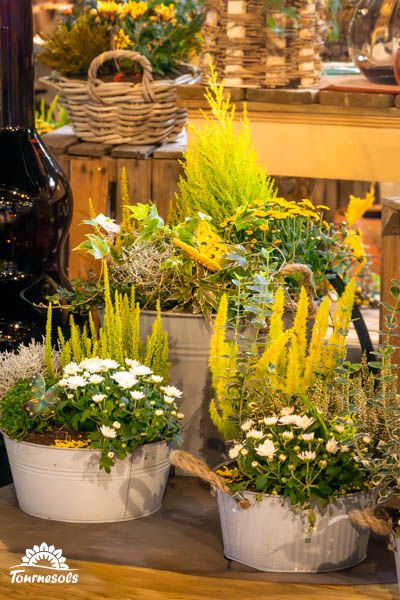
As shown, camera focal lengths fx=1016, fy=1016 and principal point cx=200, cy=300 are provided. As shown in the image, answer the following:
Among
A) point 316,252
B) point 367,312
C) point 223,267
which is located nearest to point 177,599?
point 223,267

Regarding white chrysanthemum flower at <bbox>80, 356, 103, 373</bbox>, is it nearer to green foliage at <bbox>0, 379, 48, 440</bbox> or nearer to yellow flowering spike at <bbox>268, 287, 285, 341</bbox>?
green foliage at <bbox>0, 379, 48, 440</bbox>

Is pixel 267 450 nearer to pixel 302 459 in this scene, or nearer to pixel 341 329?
pixel 302 459

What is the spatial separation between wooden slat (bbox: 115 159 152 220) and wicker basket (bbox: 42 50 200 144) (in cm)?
9

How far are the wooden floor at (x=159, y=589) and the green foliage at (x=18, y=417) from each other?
26 centimetres

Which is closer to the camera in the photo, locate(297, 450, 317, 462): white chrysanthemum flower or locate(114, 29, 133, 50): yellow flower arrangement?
locate(297, 450, 317, 462): white chrysanthemum flower

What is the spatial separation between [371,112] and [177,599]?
1.78m

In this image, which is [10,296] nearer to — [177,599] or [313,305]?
[313,305]

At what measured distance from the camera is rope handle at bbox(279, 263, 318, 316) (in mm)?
2066

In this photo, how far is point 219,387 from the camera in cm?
194

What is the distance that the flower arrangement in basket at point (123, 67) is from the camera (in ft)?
10.9

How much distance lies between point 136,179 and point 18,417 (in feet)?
5.13

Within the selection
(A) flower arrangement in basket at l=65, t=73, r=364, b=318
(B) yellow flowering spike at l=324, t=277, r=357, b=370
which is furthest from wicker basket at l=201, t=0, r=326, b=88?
(B) yellow flowering spike at l=324, t=277, r=357, b=370

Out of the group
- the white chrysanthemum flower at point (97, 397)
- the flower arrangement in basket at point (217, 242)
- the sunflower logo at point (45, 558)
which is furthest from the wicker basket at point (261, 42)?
the sunflower logo at point (45, 558)

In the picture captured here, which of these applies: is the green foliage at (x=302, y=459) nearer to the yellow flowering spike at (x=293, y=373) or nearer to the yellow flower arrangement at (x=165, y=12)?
the yellow flowering spike at (x=293, y=373)
